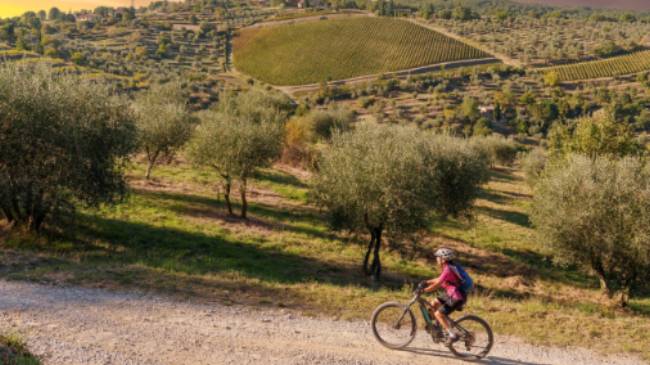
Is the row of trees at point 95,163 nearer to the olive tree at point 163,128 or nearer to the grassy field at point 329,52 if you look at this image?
the olive tree at point 163,128

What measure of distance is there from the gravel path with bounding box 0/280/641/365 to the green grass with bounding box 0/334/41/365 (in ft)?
1.32

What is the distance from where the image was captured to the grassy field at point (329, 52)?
152875mm

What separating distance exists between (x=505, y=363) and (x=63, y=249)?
19.5 m

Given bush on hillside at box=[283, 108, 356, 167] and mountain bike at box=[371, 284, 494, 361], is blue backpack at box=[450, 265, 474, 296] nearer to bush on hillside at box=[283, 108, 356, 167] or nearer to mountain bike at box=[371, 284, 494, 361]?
mountain bike at box=[371, 284, 494, 361]

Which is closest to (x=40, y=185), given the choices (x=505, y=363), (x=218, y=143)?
(x=218, y=143)

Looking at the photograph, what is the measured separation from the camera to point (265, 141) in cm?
3303

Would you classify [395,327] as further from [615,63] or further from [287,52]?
[615,63]

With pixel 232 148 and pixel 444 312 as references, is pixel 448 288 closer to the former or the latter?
pixel 444 312

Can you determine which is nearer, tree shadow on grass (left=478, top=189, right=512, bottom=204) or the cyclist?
the cyclist

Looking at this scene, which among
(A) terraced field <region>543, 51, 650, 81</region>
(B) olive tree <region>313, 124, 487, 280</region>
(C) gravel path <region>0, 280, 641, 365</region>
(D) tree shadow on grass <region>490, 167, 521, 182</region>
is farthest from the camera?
(A) terraced field <region>543, 51, 650, 81</region>

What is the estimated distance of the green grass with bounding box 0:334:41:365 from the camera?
8.17 metres

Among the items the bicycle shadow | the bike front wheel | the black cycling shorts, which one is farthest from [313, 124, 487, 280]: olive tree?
the black cycling shorts

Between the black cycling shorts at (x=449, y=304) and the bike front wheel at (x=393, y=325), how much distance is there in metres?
0.87

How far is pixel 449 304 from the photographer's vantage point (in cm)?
1041
